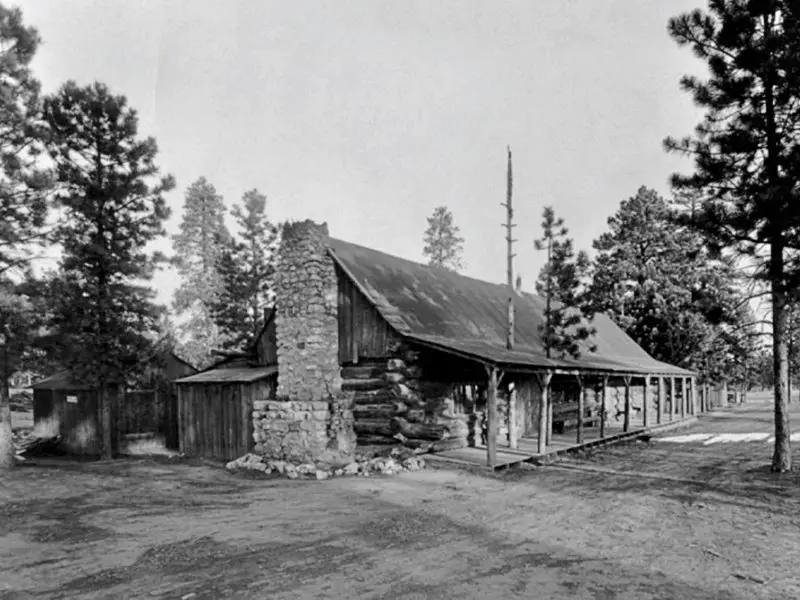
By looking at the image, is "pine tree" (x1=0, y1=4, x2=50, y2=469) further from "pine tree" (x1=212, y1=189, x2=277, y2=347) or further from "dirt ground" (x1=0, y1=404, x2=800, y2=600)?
"pine tree" (x1=212, y1=189, x2=277, y2=347)

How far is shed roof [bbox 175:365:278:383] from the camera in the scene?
16828 millimetres

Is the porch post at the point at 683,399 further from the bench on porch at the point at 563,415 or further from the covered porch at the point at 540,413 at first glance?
the bench on porch at the point at 563,415

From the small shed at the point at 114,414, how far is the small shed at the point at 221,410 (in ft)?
17.5

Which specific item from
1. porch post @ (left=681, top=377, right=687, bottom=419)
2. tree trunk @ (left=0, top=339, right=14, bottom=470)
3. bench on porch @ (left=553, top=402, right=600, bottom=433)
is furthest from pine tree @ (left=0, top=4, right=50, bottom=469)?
porch post @ (left=681, top=377, right=687, bottom=419)

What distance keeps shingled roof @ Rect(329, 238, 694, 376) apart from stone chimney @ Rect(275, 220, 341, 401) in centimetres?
75

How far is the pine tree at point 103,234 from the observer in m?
18.4

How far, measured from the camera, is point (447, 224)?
65312 mm

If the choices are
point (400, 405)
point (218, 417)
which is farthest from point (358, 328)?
point (218, 417)

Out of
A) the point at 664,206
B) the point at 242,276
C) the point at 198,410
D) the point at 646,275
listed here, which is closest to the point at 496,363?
the point at 198,410

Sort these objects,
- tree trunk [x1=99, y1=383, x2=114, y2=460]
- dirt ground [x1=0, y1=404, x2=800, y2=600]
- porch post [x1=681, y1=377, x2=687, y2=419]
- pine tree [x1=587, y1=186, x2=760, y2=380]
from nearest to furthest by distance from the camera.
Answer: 1. dirt ground [x1=0, y1=404, x2=800, y2=600]
2. tree trunk [x1=99, y1=383, x2=114, y2=460]
3. porch post [x1=681, y1=377, x2=687, y2=419]
4. pine tree [x1=587, y1=186, x2=760, y2=380]

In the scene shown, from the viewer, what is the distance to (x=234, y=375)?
58.3 feet

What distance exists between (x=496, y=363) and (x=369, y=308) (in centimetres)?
440

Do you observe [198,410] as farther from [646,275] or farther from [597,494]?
[646,275]

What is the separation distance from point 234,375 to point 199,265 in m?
28.1
